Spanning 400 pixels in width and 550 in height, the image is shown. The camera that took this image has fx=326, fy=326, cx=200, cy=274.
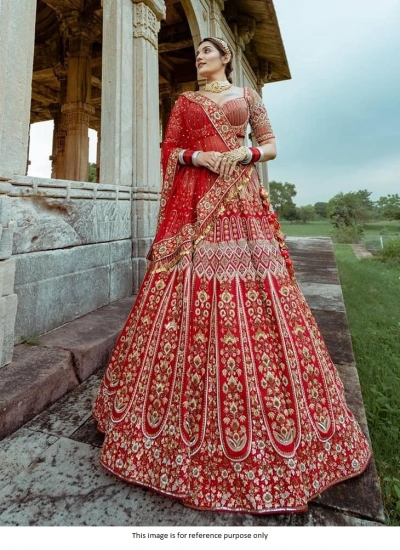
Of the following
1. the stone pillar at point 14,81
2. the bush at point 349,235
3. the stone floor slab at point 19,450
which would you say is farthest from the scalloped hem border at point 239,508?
the bush at point 349,235

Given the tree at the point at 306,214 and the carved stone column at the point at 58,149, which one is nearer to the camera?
the carved stone column at the point at 58,149

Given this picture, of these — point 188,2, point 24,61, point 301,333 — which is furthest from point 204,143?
point 188,2

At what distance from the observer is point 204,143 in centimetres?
148

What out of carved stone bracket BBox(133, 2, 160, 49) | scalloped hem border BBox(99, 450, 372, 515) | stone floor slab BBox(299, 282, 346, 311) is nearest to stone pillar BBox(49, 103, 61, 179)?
carved stone bracket BBox(133, 2, 160, 49)

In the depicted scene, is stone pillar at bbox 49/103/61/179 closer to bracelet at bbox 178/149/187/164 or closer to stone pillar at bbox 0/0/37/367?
stone pillar at bbox 0/0/37/367

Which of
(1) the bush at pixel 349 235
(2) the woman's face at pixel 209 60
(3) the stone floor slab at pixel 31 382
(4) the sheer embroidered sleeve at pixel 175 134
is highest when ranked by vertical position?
(1) the bush at pixel 349 235

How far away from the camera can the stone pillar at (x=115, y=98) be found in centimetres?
313

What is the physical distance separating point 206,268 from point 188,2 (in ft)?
17.7

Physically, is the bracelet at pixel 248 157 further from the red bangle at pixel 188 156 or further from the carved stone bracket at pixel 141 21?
the carved stone bracket at pixel 141 21

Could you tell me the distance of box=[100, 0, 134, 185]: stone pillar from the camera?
10.3 feet

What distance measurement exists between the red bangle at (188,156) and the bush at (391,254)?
43.2 feet

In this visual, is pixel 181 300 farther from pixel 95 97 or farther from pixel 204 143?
pixel 95 97

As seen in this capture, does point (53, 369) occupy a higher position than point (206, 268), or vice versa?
point (206, 268)

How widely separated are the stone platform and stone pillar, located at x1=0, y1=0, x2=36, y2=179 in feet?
3.53
